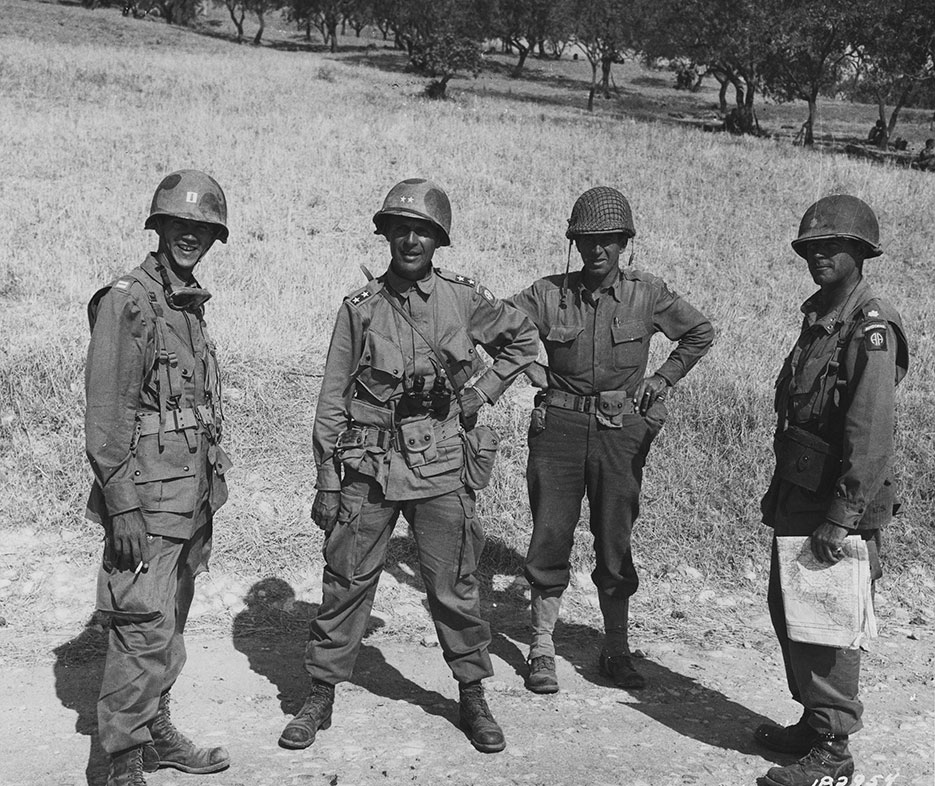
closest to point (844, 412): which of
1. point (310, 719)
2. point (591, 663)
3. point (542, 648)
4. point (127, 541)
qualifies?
point (542, 648)

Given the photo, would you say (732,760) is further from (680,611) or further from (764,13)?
(764,13)

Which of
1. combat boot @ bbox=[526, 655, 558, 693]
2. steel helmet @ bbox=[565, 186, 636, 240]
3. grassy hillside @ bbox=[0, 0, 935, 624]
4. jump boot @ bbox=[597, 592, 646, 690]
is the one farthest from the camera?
grassy hillside @ bbox=[0, 0, 935, 624]

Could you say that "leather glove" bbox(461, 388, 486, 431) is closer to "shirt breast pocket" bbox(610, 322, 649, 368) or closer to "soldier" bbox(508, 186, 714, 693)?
"soldier" bbox(508, 186, 714, 693)

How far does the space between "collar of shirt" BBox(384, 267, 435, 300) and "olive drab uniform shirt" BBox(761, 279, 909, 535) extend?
156cm

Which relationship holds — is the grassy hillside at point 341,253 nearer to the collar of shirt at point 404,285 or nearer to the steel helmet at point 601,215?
the collar of shirt at point 404,285

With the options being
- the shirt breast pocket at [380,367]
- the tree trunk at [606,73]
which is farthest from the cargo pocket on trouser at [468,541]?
the tree trunk at [606,73]

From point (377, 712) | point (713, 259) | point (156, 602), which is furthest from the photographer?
point (713, 259)

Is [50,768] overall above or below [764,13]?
below

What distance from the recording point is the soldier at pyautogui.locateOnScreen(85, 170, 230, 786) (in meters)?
3.57

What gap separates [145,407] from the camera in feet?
12.3

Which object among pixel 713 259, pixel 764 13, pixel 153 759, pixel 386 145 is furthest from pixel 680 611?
pixel 764 13

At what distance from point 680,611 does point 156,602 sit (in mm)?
3366

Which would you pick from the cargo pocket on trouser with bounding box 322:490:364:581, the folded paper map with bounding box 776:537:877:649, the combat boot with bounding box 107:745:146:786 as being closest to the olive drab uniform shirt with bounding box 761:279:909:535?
the folded paper map with bounding box 776:537:877:649

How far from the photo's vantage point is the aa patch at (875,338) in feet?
12.4
